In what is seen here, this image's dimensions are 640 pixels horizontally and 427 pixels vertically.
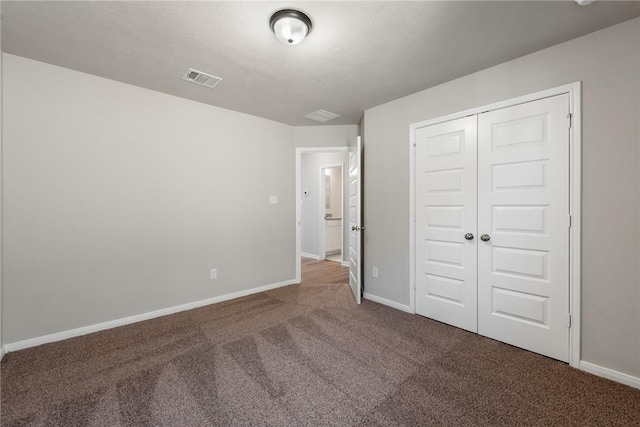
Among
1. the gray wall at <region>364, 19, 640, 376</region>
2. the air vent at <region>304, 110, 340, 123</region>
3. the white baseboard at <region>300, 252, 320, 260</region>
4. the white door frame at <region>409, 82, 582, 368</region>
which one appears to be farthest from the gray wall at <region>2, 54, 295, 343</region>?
the white door frame at <region>409, 82, 582, 368</region>

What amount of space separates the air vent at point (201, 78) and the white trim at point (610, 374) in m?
3.96

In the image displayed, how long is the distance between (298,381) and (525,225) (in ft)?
7.35

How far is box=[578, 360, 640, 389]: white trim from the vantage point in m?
1.86

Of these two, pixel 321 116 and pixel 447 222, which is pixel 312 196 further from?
pixel 447 222

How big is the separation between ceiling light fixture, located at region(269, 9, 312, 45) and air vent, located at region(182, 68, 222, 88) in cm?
104

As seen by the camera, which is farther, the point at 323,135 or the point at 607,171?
the point at 323,135

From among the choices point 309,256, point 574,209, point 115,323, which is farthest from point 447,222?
point 309,256

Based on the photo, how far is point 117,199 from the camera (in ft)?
9.12

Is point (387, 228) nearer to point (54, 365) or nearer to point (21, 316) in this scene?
point (54, 365)

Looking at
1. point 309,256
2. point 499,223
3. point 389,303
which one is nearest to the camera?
point 499,223

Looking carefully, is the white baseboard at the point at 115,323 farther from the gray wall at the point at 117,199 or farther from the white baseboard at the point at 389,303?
the white baseboard at the point at 389,303

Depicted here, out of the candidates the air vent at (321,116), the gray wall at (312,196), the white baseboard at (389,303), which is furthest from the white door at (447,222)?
the gray wall at (312,196)

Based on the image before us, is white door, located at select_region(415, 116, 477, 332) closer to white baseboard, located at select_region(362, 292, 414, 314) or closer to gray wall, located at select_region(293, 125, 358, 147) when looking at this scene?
white baseboard, located at select_region(362, 292, 414, 314)

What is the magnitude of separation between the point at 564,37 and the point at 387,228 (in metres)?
2.26
